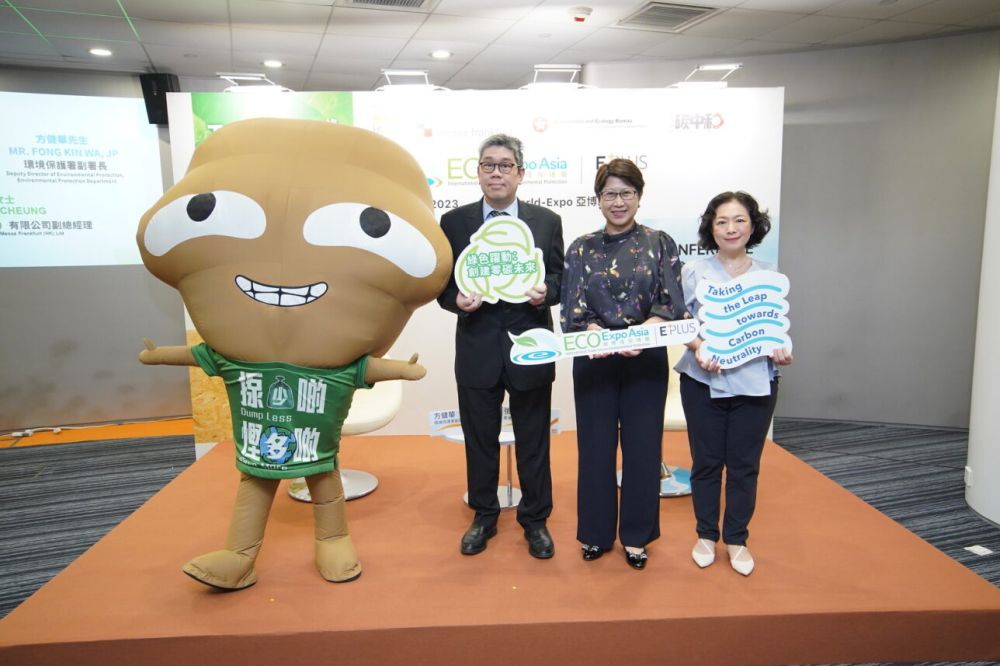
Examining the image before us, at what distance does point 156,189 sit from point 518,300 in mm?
4069

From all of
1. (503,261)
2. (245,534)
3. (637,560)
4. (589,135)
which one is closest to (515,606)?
(637,560)

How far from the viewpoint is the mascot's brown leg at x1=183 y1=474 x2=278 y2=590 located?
1.93m

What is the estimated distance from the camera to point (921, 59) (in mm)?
4367

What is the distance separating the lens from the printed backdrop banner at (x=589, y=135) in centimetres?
368

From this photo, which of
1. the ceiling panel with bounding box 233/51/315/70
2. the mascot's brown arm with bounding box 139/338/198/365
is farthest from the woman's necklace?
the ceiling panel with bounding box 233/51/315/70

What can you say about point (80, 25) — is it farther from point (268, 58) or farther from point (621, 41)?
point (621, 41)

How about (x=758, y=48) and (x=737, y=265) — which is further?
(x=758, y=48)

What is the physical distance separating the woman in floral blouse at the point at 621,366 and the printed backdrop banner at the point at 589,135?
1.80 metres

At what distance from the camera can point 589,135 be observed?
3.73 meters

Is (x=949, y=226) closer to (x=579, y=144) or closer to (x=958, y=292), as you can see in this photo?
(x=958, y=292)

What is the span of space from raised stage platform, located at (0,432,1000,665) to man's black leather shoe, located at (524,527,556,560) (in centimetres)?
4

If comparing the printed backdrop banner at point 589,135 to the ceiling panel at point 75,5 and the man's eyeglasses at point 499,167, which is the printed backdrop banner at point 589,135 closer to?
the ceiling panel at point 75,5

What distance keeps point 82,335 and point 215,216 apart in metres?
3.92

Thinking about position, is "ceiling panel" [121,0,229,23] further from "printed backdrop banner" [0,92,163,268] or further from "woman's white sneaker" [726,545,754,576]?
"woman's white sneaker" [726,545,754,576]
